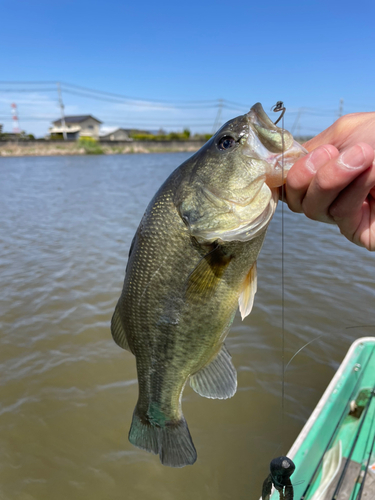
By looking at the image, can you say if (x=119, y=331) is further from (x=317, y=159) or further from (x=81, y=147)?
(x=81, y=147)

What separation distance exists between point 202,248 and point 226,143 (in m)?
0.60

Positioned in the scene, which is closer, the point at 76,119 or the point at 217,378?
the point at 217,378

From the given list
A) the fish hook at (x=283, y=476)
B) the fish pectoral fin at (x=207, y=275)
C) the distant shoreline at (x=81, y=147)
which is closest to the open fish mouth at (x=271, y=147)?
the fish pectoral fin at (x=207, y=275)

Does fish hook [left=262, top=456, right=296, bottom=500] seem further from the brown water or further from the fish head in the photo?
the brown water

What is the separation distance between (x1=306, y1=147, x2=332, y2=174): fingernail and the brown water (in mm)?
3230

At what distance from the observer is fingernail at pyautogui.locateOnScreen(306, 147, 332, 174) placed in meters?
1.65

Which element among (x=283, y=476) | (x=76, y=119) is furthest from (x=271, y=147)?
(x=76, y=119)

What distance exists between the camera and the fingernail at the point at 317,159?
1652mm

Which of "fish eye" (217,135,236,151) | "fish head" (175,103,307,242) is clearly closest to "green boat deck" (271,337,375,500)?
"fish head" (175,103,307,242)

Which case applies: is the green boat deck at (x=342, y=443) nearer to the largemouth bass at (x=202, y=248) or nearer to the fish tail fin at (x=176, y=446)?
the fish tail fin at (x=176, y=446)

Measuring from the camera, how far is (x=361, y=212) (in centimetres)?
209

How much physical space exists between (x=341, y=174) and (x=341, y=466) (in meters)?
2.69

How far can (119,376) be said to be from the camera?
477cm

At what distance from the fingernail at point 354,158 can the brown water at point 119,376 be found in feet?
10.8
